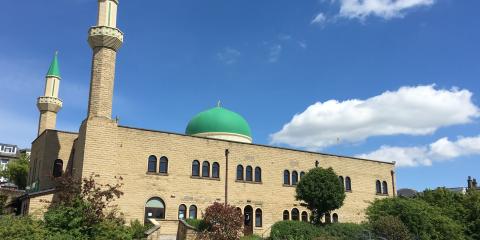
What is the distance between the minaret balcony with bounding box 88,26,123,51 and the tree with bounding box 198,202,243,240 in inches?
450

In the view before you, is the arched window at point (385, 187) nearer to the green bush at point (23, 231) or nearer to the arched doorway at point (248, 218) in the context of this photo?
the arched doorway at point (248, 218)

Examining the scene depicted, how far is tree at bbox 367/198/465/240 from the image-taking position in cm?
2664

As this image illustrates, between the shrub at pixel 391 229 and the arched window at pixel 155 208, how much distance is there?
39.7ft

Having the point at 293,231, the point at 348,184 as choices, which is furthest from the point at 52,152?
the point at 348,184

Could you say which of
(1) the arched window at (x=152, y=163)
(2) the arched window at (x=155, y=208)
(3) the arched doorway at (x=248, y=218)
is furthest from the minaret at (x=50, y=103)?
(3) the arched doorway at (x=248, y=218)

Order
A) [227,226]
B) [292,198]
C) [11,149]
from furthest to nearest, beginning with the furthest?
[11,149] → [292,198] → [227,226]

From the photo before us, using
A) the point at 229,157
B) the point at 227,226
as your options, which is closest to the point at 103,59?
the point at 229,157

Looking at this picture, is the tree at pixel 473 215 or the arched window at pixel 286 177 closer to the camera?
the tree at pixel 473 215

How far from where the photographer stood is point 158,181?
26.7 meters

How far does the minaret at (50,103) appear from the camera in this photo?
3375 centimetres

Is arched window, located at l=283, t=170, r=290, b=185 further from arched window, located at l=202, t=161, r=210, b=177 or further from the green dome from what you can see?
arched window, located at l=202, t=161, r=210, b=177

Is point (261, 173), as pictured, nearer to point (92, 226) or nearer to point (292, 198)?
point (292, 198)

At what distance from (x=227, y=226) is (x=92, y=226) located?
905 cm

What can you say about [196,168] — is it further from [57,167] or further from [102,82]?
[57,167]
